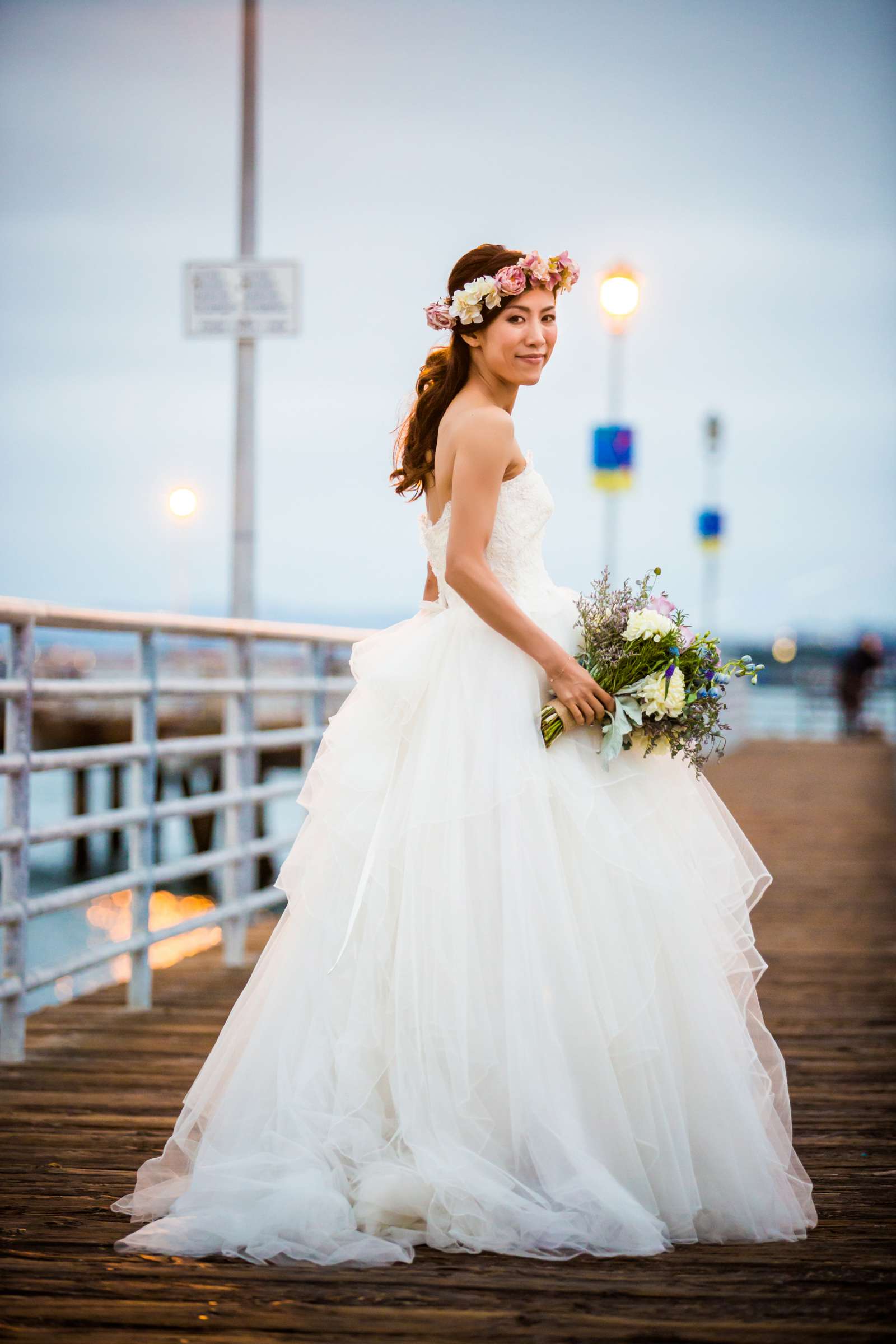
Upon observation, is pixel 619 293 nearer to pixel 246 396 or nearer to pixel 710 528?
pixel 246 396

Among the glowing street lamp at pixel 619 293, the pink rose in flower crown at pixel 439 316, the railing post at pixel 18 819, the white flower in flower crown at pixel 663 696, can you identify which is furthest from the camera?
the glowing street lamp at pixel 619 293

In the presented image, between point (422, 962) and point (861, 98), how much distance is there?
17.8 m

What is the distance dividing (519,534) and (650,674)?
46 cm

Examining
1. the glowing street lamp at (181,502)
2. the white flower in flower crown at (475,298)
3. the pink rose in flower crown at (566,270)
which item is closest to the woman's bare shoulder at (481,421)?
the white flower in flower crown at (475,298)

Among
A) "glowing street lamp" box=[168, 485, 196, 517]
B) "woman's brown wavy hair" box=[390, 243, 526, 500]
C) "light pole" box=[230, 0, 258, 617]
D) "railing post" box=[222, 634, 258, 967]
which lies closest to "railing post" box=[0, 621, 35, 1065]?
"woman's brown wavy hair" box=[390, 243, 526, 500]

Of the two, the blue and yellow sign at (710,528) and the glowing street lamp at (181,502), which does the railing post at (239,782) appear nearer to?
the glowing street lamp at (181,502)

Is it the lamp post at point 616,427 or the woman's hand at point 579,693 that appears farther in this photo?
the lamp post at point 616,427

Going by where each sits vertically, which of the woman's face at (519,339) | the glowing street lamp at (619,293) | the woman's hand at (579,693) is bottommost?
the woman's hand at (579,693)

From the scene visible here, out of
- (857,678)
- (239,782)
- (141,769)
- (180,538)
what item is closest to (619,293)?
(180,538)

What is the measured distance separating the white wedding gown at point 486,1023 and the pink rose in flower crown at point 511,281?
1.46ft

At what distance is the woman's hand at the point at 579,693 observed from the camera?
2725 mm

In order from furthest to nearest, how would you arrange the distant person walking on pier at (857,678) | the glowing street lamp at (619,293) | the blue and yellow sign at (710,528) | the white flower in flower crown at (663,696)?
the distant person walking on pier at (857,678) → the blue and yellow sign at (710,528) → the glowing street lamp at (619,293) → the white flower in flower crown at (663,696)

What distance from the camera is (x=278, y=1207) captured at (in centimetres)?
242

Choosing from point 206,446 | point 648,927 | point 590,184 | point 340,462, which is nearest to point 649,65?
point 590,184
